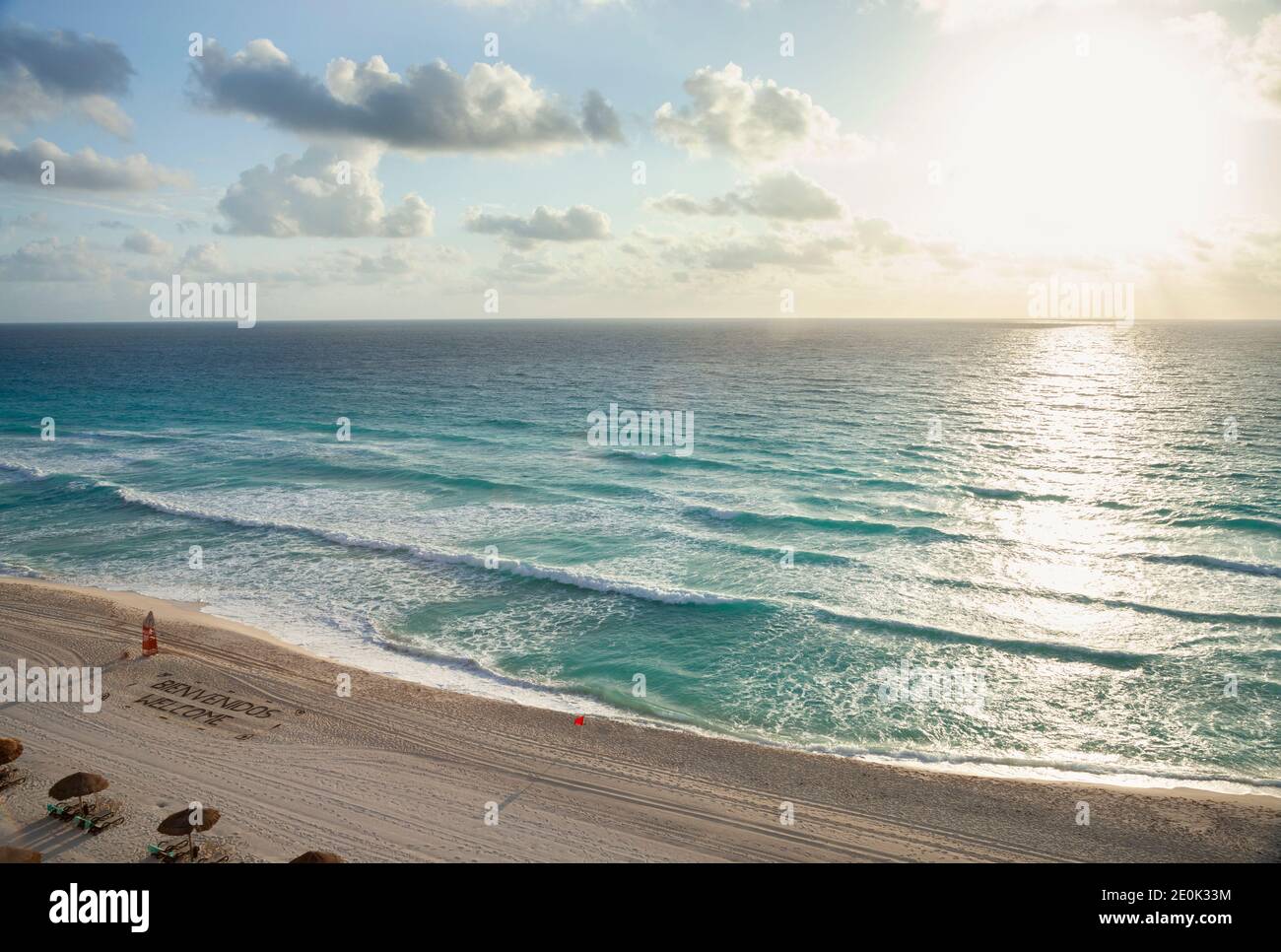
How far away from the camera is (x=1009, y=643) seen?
22422 mm

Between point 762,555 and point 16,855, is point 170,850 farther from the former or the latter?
point 762,555

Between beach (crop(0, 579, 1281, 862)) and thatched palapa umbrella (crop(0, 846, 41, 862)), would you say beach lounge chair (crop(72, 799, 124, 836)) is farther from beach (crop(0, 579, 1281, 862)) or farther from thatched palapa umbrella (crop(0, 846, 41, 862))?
thatched palapa umbrella (crop(0, 846, 41, 862))

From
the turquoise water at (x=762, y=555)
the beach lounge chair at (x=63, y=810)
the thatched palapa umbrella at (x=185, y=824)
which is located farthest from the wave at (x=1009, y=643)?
the beach lounge chair at (x=63, y=810)

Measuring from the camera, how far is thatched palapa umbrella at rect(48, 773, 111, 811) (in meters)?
13.4

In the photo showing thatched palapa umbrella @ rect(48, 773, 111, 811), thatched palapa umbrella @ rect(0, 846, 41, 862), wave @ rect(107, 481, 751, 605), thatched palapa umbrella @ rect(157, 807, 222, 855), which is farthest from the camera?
wave @ rect(107, 481, 751, 605)

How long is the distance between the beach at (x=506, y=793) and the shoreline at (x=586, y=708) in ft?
1.35

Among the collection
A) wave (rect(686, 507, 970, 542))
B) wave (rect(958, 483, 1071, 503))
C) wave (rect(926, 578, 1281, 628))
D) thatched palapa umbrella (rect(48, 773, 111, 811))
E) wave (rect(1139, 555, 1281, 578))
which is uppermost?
wave (rect(958, 483, 1071, 503))

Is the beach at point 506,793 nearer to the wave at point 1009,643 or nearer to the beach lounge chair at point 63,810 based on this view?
the beach lounge chair at point 63,810

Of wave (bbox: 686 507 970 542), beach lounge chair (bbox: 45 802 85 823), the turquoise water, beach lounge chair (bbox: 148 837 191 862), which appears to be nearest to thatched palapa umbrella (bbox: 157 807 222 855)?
beach lounge chair (bbox: 148 837 191 862)

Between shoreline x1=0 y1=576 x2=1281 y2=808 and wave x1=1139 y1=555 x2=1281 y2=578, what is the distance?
14092 millimetres
